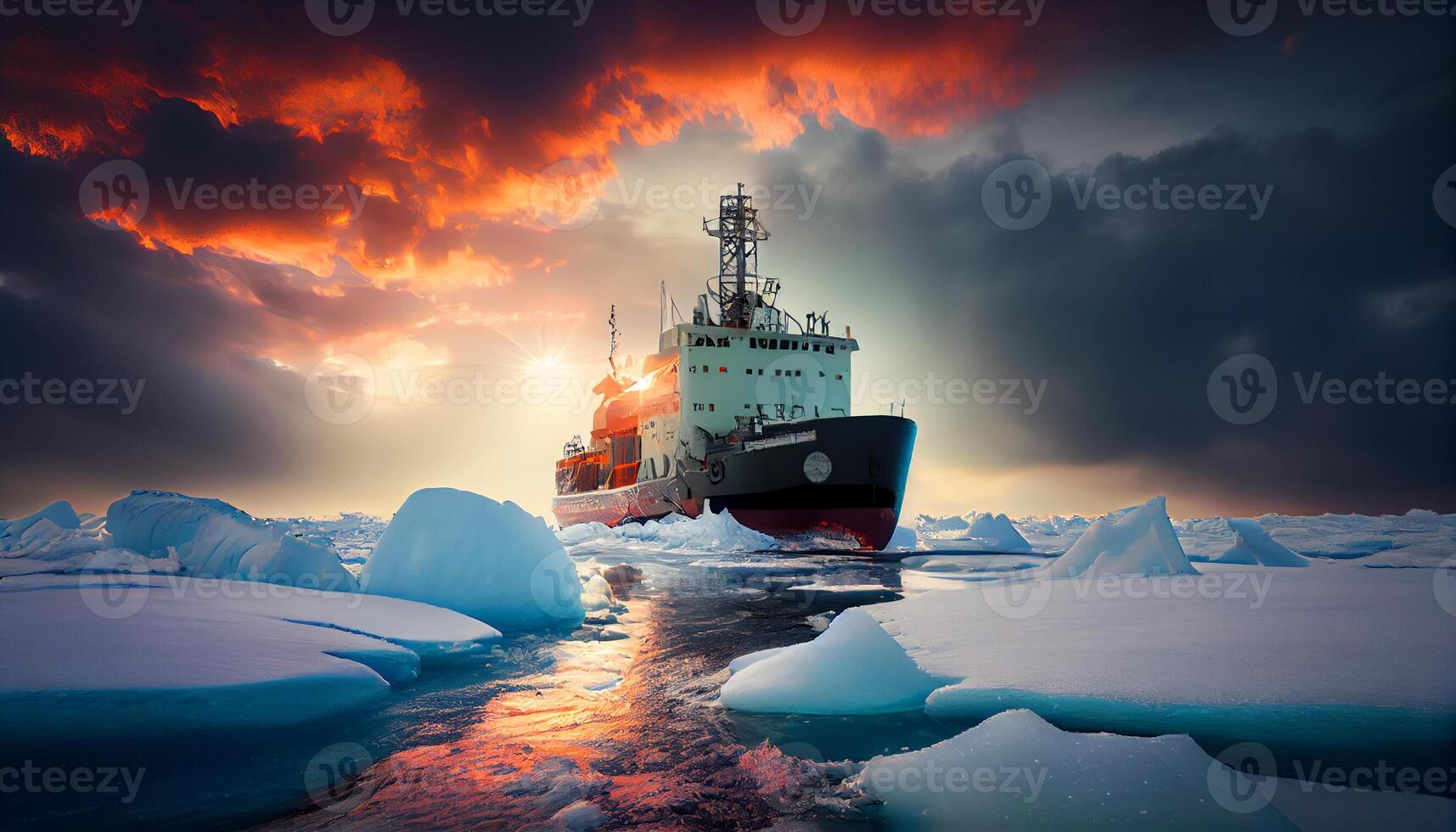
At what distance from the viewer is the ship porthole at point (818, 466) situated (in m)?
23.4

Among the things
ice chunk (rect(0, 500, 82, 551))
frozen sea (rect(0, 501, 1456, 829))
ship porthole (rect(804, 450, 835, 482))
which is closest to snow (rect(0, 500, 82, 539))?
ice chunk (rect(0, 500, 82, 551))

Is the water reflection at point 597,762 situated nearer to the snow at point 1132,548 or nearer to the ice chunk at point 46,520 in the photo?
the snow at point 1132,548

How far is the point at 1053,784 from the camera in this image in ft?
10.4

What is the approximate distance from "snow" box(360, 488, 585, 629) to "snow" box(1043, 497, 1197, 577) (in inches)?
336

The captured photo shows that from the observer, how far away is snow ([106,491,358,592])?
363 inches

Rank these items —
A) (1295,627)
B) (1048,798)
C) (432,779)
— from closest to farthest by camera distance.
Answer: (1048,798)
(432,779)
(1295,627)

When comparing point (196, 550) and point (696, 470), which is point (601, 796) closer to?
point (196, 550)

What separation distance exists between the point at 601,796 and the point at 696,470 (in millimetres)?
24356

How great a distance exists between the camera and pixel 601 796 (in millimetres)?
3516

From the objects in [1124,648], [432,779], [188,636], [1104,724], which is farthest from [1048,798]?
[188,636]
